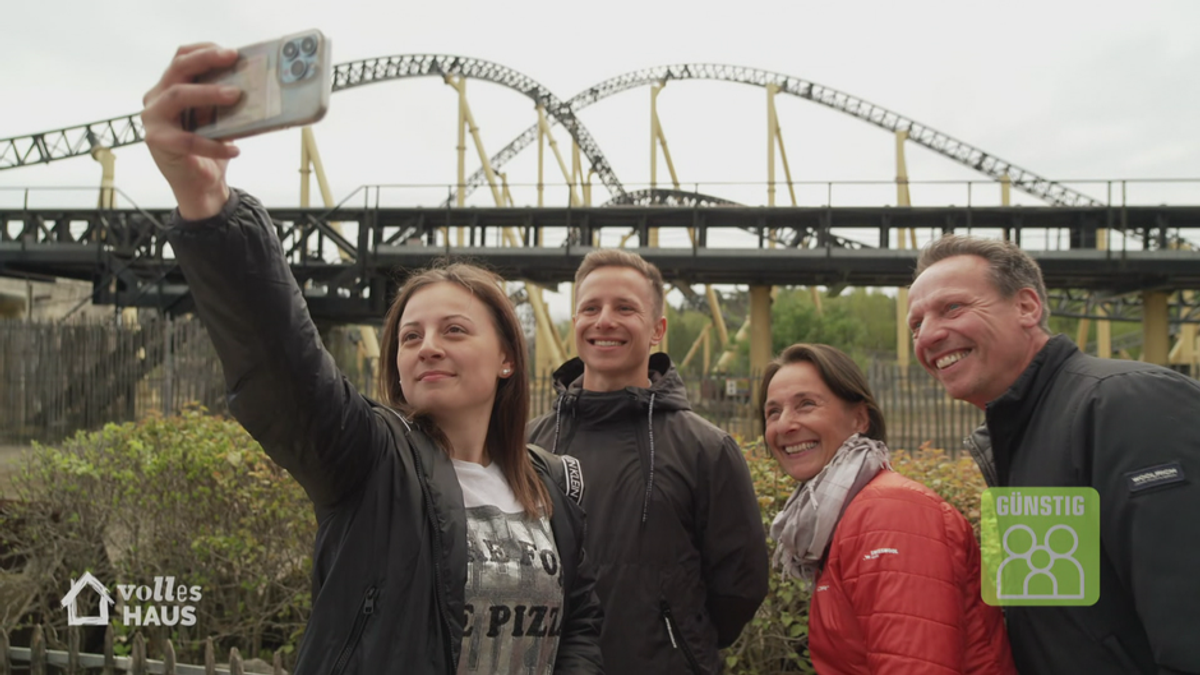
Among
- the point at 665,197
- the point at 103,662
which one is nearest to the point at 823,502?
the point at 103,662

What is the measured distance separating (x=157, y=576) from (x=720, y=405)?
839 cm

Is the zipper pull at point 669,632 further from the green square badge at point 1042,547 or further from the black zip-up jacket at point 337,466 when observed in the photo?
the black zip-up jacket at point 337,466

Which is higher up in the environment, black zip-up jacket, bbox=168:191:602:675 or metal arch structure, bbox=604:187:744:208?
metal arch structure, bbox=604:187:744:208

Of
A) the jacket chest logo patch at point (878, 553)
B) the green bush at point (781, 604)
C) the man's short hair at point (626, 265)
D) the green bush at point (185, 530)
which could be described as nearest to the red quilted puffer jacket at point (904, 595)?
the jacket chest logo patch at point (878, 553)

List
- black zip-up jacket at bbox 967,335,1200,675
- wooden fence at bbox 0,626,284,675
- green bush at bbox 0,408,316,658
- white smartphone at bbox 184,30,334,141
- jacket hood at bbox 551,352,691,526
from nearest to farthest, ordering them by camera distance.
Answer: white smartphone at bbox 184,30,334,141 → black zip-up jacket at bbox 967,335,1200,675 → jacket hood at bbox 551,352,691,526 → wooden fence at bbox 0,626,284,675 → green bush at bbox 0,408,316,658

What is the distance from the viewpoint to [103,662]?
3660mm

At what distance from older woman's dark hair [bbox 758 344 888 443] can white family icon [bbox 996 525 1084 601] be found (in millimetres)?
433

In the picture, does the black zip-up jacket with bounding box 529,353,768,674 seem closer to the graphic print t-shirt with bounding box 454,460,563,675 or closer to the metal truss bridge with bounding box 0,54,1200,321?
the graphic print t-shirt with bounding box 454,460,563,675

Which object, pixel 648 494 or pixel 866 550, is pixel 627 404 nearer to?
pixel 648 494

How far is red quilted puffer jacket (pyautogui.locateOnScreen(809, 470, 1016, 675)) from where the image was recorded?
1.56 m

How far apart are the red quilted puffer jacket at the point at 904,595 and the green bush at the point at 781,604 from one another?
179 cm

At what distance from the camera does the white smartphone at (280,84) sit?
891 mm

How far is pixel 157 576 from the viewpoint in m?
4.84

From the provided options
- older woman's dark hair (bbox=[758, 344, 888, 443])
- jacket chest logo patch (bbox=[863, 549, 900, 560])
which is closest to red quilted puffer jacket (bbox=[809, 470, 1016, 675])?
jacket chest logo patch (bbox=[863, 549, 900, 560])
